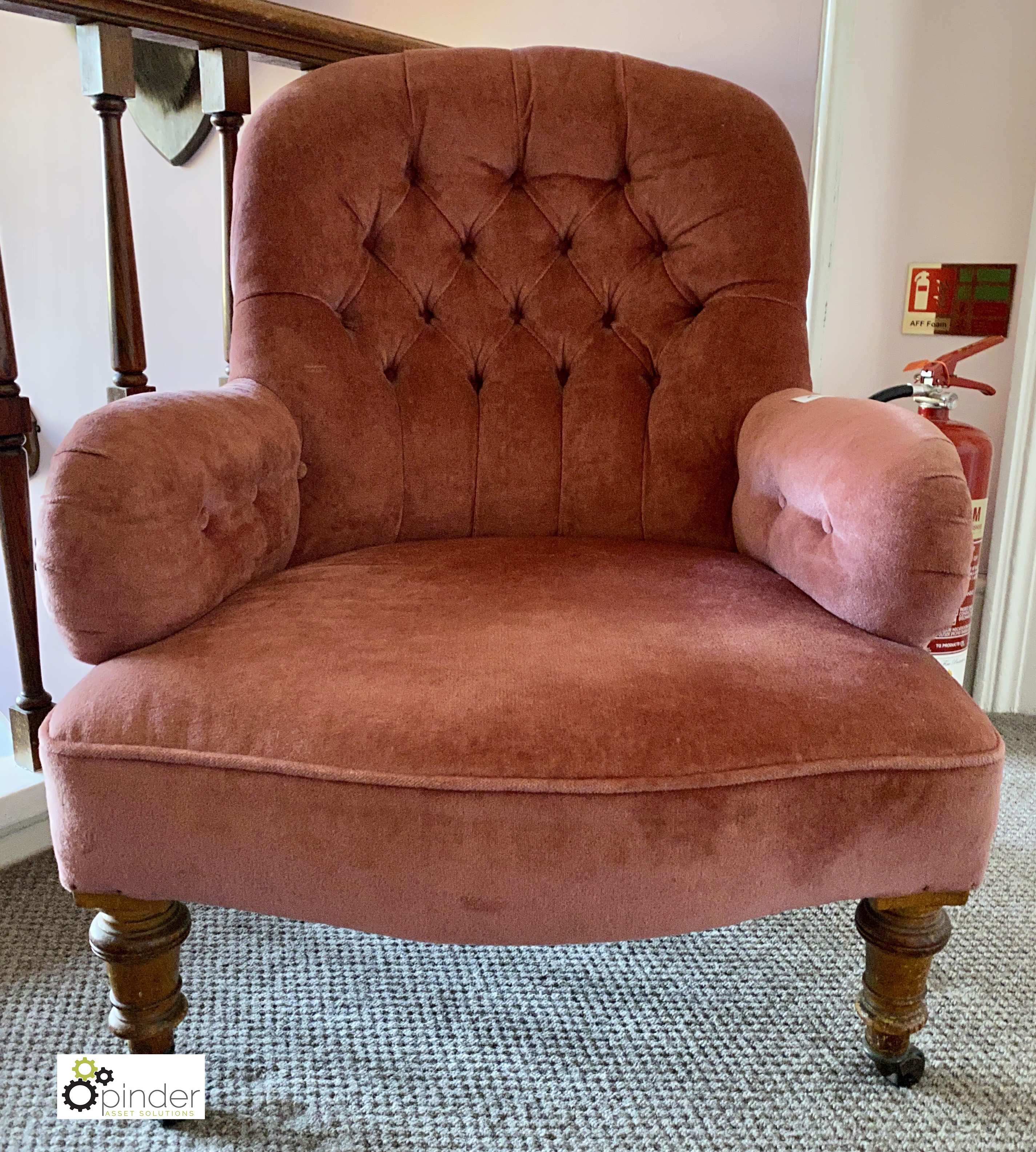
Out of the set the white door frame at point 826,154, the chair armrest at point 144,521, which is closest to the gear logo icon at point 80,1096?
the chair armrest at point 144,521

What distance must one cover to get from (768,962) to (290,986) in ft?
1.76

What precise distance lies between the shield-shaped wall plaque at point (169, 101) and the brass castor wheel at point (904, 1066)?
6.60 feet

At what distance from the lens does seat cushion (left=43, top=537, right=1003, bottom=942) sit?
70cm

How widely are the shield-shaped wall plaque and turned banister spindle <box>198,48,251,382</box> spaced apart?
0.61 metres

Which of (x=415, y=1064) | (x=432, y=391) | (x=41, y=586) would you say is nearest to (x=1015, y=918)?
(x=415, y=1064)

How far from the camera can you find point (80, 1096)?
884mm

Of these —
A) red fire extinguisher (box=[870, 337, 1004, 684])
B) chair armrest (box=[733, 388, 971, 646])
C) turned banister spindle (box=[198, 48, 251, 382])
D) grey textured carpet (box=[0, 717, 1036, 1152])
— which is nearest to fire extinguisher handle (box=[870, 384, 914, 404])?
red fire extinguisher (box=[870, 337, 1004, 684])

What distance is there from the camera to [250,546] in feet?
3.16

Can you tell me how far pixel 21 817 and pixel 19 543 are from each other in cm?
37

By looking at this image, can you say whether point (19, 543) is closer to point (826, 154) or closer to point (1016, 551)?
point (826, 154)

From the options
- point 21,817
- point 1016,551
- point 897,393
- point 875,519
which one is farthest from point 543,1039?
point 1016,551

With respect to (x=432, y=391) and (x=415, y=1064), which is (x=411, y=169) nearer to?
(x=432, y=391)

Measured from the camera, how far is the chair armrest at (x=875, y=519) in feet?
2.54

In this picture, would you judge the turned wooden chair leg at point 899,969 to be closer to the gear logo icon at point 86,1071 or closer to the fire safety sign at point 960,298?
the gear logo icon at point 86,1071
